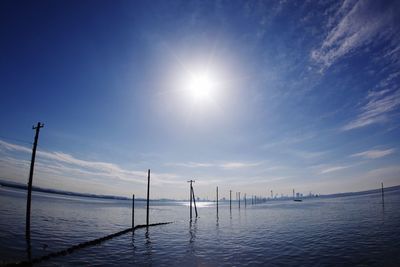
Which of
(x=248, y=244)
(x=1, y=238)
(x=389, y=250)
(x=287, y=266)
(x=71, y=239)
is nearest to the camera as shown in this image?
(x=287, y=266)

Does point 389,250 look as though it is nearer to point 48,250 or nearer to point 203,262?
point 203,262

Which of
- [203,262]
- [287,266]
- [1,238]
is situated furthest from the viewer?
[1,238]

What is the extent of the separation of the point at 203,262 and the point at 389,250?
58.5 feet

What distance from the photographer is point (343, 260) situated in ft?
63.9

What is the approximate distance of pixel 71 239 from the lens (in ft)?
98.1

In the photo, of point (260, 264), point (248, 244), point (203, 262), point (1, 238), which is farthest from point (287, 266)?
point (1, 238)

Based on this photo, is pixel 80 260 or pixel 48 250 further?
pixel 48 250

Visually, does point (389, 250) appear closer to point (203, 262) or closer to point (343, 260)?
point (343, 260)

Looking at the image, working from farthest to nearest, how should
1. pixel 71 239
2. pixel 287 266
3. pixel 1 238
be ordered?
pixel 71 239
pixel 1 238
pixel 287 266

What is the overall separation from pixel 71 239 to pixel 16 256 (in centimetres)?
1028

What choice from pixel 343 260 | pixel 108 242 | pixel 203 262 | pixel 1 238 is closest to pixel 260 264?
pixel 203 262

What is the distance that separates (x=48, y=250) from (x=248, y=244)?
21781 mm

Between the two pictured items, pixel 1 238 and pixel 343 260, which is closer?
pixel 343 260

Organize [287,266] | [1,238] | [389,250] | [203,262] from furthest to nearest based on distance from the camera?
[1,238] < [389,250] < [203,262] < [287,266]
